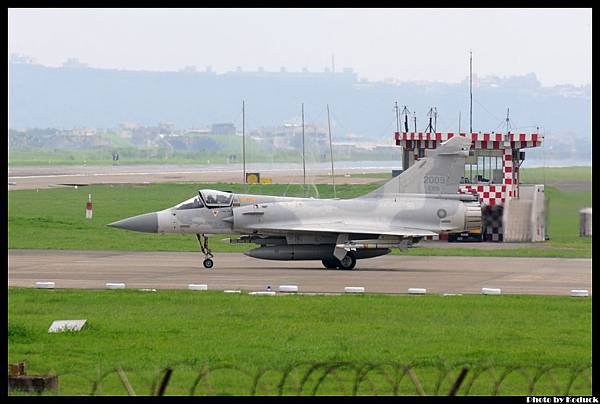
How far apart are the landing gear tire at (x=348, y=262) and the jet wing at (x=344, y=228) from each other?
0.71 meters

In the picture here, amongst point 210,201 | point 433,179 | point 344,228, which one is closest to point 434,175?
point 433,179

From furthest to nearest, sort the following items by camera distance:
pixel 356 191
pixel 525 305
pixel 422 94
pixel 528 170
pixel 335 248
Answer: pixel 422 94 < pixel 356 191 < pixel 528 170 < pixel 335 248 < pixel 525 305

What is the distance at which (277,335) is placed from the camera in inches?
853

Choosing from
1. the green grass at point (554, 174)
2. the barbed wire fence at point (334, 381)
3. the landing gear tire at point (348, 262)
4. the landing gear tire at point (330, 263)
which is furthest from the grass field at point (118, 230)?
the barbed wire fence at point (334, 381)

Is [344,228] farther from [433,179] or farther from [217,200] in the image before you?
[217,200]

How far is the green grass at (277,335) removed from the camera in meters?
18.1

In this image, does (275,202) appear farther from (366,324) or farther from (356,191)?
(356,191)

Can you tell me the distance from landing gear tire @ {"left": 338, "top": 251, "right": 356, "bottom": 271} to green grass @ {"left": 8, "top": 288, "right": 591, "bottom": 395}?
7.32m

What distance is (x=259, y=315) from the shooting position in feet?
78.7

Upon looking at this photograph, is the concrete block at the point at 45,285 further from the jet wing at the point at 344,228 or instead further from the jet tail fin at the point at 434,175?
the jet tail fin at the point at 434,175

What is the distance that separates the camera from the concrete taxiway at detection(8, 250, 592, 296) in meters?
30.1

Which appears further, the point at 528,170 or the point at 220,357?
the point at 528,170
